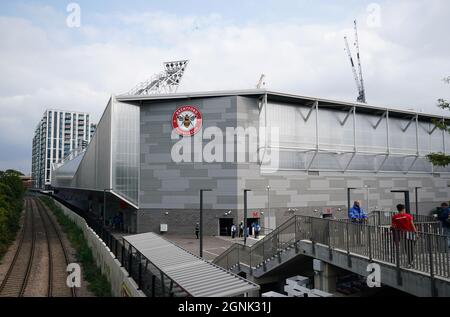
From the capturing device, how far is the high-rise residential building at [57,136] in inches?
6604

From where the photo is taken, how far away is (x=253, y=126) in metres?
34.6

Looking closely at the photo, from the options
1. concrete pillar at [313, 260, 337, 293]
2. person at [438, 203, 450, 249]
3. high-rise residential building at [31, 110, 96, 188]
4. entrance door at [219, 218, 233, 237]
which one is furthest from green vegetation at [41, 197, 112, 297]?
high-rise residential building at [31, 110, 96, 188]

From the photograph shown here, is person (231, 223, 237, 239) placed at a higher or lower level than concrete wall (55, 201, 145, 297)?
lower

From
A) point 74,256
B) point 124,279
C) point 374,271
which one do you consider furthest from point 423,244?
point 74,256

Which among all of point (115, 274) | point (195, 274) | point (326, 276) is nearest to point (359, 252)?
point (326, 276)

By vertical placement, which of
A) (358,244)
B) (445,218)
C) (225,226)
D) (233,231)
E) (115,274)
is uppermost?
(445,218)

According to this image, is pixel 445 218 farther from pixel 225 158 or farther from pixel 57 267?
pixel 225 158

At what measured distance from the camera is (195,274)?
8.59 m

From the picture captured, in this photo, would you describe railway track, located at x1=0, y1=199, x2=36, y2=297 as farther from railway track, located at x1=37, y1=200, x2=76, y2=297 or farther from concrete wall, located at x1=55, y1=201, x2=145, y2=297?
concrete wall, located at x1=55, y1=201, x2=145, y2=297

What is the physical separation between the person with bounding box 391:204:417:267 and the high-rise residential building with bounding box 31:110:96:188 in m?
172

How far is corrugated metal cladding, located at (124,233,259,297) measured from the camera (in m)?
7.33

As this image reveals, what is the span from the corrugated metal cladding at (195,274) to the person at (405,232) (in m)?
4.49

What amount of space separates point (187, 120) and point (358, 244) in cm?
2578
